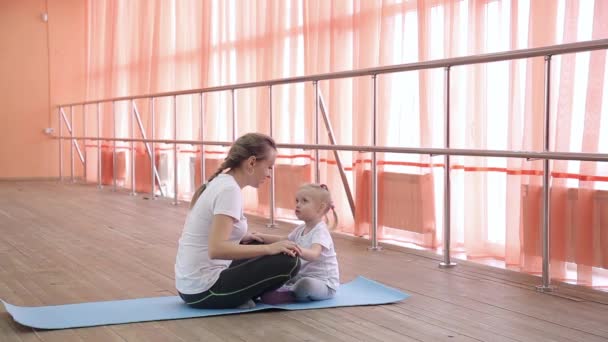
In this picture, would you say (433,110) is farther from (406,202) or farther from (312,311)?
(312,311)

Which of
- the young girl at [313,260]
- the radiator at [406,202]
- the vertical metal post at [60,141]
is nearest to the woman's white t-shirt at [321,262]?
the young girl at [313,260]

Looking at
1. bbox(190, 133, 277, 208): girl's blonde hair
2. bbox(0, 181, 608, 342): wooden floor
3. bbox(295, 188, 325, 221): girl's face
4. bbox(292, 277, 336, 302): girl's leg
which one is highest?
bbox(190, 133, 277, 208): girl's blonde hair

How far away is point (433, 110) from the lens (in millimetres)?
3961

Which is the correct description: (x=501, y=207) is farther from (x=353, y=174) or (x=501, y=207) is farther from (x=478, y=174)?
(x=353, y=174)

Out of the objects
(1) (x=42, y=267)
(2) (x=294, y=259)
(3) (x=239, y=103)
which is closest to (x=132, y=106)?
(3) (x=239, y=103)

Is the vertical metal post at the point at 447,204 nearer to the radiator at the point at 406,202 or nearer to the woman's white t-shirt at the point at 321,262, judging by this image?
the radiator at the point at 406,202

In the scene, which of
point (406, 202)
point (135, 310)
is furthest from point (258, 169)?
point (406, 202)

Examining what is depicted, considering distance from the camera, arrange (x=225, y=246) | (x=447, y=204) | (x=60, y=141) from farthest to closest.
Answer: (x=60, y=141)
(x=447, y=204)
(x=225, y=246)

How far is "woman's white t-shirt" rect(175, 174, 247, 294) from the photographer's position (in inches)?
93.5

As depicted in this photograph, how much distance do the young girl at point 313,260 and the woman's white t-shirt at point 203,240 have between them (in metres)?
0.21

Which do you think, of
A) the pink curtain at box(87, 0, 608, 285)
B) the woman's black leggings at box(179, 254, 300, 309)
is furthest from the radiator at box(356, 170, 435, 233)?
the woman's black leggings at box(179, 254, 300, 309)

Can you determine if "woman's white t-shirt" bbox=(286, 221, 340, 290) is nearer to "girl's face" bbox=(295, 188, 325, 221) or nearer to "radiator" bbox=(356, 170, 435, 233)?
"girl's face" bbox=(295, 188, 325, 221)

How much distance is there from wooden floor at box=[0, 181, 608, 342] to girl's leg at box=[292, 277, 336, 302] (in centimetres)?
11

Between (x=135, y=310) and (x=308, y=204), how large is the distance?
644mm
